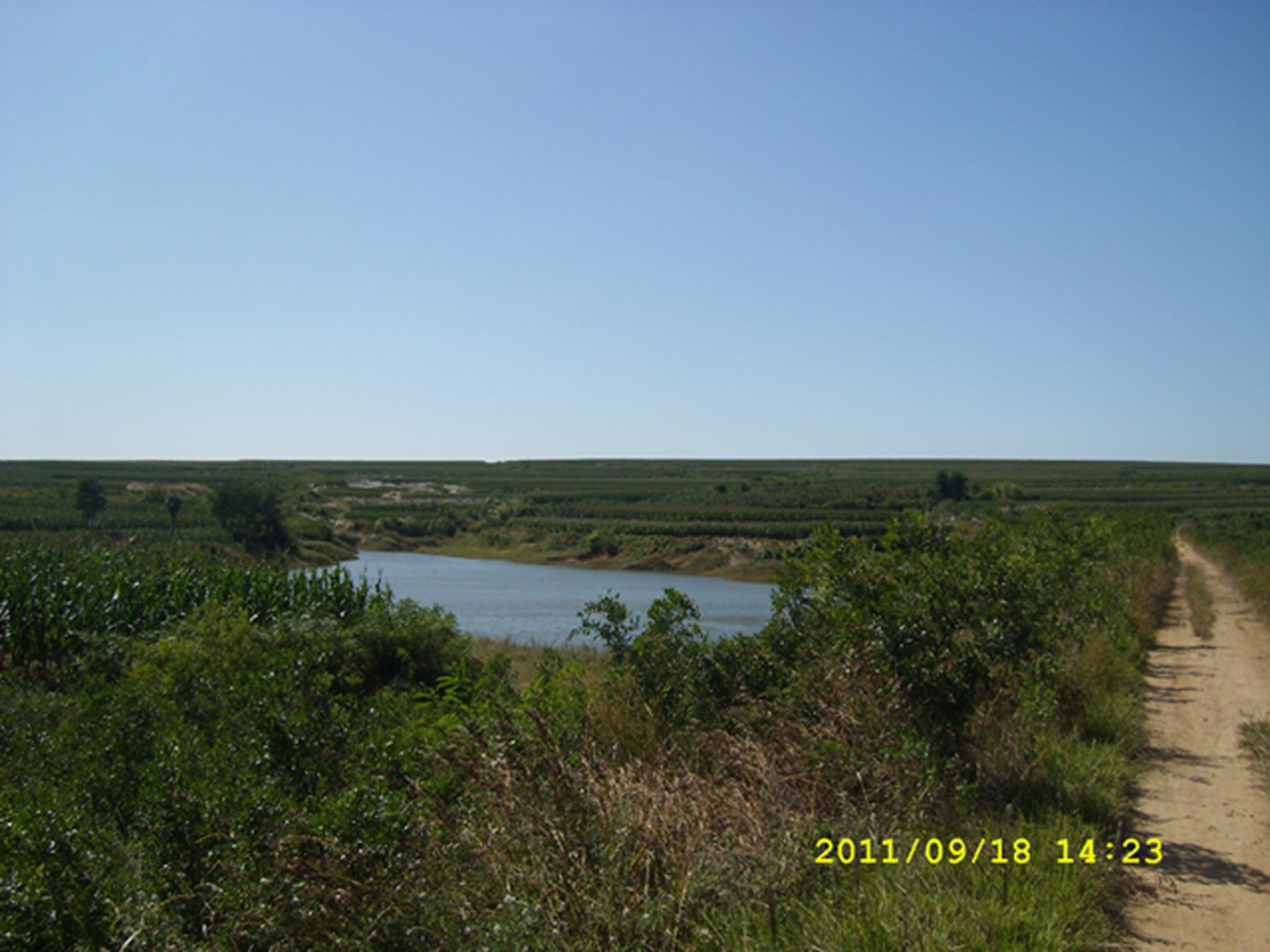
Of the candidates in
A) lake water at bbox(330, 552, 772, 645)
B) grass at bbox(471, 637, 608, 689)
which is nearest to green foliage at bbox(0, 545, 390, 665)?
lake water at bbox(330, 552, 772, 645)

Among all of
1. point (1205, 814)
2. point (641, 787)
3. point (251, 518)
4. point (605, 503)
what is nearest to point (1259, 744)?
point (1205, 814)

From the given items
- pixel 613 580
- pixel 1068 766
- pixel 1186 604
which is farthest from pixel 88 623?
pixel 613 580

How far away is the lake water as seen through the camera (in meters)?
28.8

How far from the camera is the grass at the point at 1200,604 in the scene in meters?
18.9

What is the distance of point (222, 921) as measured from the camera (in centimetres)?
499

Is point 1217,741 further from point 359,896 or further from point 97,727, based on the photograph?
point 97,727

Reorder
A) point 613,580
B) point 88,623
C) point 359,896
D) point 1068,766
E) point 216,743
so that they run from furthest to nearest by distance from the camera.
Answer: point 613,580, point 88,623, point 1068,766, point 216,743, point 359,896

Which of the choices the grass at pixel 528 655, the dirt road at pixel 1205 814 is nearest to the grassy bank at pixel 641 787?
the dirt road at pixel 1205 814

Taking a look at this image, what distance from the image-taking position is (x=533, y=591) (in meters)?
41.2

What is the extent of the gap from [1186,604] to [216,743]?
80.4 feet
